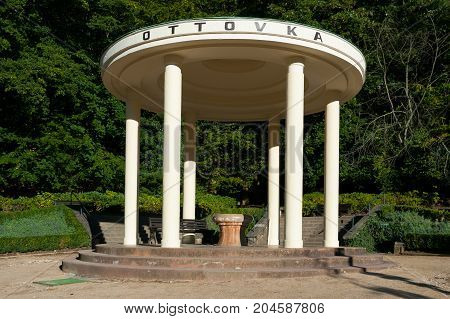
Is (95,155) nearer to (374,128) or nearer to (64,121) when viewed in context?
(64,121)

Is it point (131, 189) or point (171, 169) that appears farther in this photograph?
point (131, 189)

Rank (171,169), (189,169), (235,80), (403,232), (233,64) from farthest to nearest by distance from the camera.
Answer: (403,232), (189,169), (235,80), (233,64), (171,169)

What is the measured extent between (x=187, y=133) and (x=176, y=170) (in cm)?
689

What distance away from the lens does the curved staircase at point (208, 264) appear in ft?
41.9

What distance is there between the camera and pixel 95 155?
36.3m

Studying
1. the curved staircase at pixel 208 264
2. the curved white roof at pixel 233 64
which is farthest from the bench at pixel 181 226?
the curved white roof at pixel 233 64

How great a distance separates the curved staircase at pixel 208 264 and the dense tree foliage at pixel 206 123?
2158cm

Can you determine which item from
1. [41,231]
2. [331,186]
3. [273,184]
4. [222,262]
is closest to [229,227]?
[331,186]

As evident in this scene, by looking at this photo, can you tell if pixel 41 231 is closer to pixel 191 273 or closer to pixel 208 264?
pixel 208 264

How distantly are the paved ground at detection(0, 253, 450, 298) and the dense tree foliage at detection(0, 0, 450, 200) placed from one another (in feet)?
71.6

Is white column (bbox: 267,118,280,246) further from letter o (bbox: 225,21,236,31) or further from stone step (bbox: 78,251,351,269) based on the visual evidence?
→ letter o (bbox: 225,21,236,31)

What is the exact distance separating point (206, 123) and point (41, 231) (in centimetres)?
1947

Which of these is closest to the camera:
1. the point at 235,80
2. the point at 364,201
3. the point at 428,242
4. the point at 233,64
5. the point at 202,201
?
the point at 233,64

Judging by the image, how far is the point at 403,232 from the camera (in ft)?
80.0
